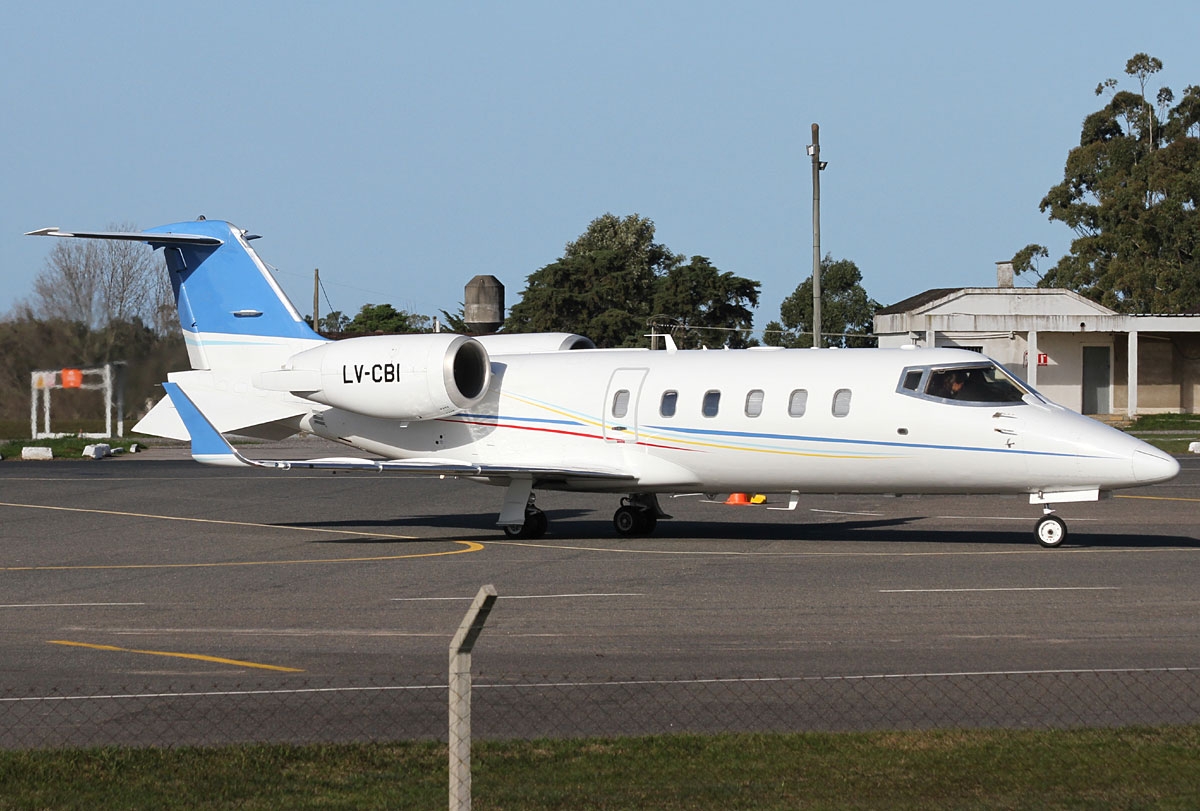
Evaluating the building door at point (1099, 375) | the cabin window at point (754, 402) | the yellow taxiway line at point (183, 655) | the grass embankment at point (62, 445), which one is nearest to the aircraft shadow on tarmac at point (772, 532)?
the cabin window at point (754, 402)

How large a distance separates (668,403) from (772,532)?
10.1 feet

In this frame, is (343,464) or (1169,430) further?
(1169,430)

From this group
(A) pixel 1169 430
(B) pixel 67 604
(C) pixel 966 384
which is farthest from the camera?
(A) pixel 1169 430

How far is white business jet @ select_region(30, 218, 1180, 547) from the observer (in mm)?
20688

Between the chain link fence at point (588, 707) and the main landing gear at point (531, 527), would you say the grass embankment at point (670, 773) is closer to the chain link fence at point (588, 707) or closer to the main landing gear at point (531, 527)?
the chain link fence at point (588, 707)

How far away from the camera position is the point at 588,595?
55.0 ft

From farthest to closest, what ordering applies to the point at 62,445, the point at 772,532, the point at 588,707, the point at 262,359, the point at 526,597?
the point at 62,445 → the point at 262,359 → the point at 772,532 → the point at 526,597 → the point at 588,707

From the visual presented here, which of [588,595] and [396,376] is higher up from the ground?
[396,376]

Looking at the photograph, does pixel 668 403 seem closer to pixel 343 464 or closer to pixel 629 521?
pixel 629 521

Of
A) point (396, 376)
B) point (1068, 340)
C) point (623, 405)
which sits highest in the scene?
point (1068, 340)

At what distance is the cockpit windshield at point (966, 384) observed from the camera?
822 inches

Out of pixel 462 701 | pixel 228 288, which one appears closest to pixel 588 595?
pixel 462 701

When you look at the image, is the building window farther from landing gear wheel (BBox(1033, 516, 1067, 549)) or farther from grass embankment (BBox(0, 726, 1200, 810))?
grass embankment (BBox(0, 726, 1200, 810))

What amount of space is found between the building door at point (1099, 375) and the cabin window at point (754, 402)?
4026 centimetres
